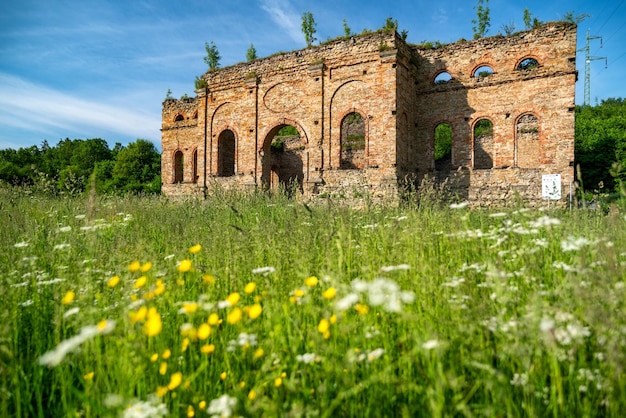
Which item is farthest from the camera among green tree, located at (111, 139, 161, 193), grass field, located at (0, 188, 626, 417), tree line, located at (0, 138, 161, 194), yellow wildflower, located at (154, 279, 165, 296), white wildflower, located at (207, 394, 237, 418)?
green tree, located at (111, 139, 161, 193)

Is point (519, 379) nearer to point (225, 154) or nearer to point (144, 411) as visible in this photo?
point (144, 411)

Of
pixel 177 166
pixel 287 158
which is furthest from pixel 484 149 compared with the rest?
pixel 177 166

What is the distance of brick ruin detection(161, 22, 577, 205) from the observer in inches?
637

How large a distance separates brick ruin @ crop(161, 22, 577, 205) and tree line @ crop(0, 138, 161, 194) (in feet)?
21.9

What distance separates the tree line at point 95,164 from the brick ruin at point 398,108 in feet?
21.9

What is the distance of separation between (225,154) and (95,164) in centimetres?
2965

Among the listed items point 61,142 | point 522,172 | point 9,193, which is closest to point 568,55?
point 522,172

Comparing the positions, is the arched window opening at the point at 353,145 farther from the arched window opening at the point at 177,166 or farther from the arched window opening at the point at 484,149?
the arched window opening at the point at 177,166

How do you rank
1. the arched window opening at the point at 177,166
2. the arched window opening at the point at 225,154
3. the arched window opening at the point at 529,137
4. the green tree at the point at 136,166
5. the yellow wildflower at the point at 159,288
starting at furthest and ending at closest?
1. the green tree at the point at 136,166
2. the arched window opening at the point at 177,166
3. the arched window opening at the point at 529,137
4. the arched window opening at the point at 225,154
5. the yellow wildflower at the point at 159,288

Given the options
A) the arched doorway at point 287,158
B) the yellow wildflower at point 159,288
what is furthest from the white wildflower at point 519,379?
the arched doorway at point 287,158

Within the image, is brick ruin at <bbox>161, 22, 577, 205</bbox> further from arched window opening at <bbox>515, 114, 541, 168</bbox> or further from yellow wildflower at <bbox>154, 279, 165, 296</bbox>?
yellow wildflower at <bbox>154, 279, 165, 296</bbox>

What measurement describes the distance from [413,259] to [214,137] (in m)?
19.2

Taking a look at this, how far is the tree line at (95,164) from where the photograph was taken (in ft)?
109

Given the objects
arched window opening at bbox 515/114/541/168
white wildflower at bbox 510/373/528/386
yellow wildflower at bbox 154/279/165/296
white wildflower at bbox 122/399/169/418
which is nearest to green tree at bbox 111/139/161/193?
arched window opening at bbox 515/114/541/168
